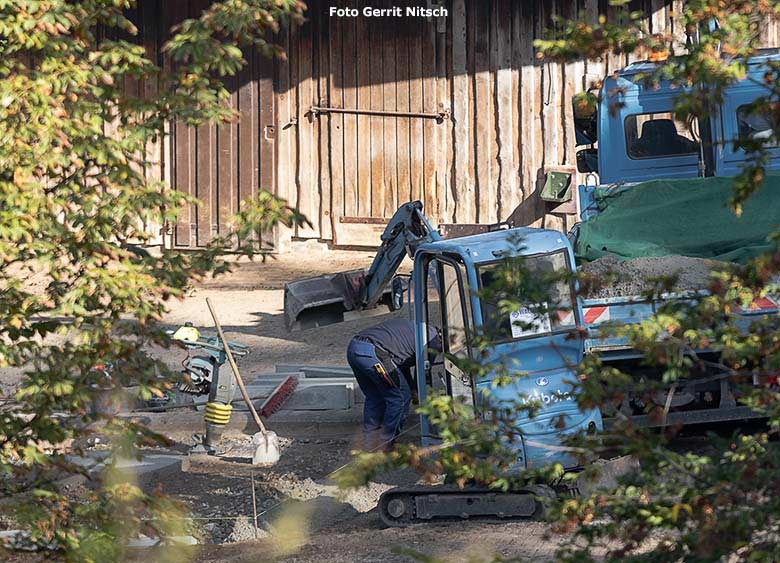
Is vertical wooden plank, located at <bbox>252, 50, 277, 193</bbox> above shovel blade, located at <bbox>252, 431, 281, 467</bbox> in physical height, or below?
above

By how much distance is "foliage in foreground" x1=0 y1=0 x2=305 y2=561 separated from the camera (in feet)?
14.6

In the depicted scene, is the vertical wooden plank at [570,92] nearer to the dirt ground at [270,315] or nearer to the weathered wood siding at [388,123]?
the weathered wood siding at [388,123]

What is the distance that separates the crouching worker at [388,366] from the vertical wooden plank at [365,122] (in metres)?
7.03

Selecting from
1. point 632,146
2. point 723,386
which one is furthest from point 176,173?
point 723,386

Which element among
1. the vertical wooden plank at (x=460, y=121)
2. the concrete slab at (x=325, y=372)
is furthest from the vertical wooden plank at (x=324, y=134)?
the concrete slab at (x=325, y=372)

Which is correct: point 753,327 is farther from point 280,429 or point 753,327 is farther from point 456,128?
point 456,128

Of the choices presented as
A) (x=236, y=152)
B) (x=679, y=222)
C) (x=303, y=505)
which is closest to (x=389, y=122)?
(x=236, y=152)

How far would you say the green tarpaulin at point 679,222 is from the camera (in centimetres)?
938

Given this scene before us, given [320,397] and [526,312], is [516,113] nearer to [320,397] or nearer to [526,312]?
[320,397]

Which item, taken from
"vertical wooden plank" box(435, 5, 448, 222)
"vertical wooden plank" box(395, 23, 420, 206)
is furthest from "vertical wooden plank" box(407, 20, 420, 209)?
"vertical wooden plank" box(435, 5, 448, 222)

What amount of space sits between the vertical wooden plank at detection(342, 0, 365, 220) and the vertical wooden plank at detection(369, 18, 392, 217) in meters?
0.24

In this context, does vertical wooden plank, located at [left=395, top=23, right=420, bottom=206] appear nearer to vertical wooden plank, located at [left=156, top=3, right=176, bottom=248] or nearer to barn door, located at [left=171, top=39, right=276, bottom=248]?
barn door, located at [left=171, top=39, right=276, bottom=248]

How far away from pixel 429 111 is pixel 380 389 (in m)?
7.52

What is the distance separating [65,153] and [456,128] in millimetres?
12893
